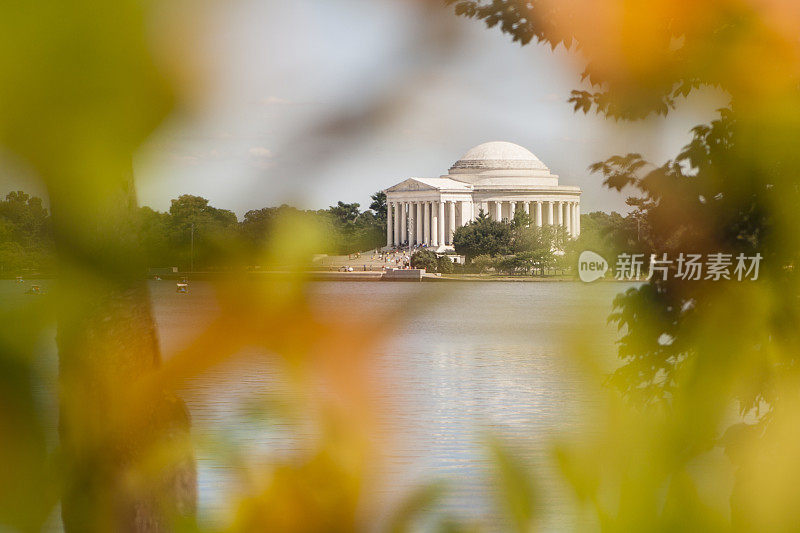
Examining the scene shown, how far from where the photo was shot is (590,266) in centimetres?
75

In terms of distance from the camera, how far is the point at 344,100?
20.3 inches

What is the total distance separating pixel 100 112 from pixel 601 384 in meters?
0.40

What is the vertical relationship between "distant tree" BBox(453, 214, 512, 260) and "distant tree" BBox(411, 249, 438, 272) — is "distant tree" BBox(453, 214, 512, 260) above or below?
above

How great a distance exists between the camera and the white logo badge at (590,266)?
2.28 feet

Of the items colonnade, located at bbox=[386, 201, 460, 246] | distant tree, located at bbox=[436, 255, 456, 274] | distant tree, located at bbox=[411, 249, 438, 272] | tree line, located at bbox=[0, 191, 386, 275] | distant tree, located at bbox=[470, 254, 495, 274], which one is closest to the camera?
tree line, located at bbox=[0, 191, 386, 275]

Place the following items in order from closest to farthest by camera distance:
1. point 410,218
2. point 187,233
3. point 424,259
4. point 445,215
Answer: point 187,233, point 410,218, point 445,215, point 424,259

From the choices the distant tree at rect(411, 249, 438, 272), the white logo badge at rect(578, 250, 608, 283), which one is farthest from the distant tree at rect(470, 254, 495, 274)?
the white logo badge at rect(578, 250, 608, 283)

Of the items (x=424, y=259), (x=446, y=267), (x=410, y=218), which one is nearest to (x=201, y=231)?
(x=410, y=218)

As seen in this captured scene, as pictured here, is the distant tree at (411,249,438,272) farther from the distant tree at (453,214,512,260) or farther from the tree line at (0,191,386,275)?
the tree line at (0,191,386,275)

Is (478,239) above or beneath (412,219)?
above

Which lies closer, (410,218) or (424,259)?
(410,218)

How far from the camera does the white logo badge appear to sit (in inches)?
27.3

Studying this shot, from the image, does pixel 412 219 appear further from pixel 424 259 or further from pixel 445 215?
pixel 424 259

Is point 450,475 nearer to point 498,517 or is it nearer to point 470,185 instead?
point 498,517
